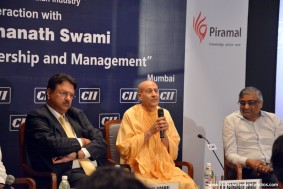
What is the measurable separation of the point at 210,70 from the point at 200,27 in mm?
499

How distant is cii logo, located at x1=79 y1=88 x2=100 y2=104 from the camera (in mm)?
4867

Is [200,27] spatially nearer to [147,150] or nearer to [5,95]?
[147,150]

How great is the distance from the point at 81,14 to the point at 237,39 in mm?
1905

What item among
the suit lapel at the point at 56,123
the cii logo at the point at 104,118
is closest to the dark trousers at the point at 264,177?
the cii logo at the point at 104,118

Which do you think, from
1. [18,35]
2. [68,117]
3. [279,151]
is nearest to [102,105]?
[68,117]

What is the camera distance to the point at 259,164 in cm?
459

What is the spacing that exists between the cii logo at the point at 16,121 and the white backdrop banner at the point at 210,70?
6.01 ft

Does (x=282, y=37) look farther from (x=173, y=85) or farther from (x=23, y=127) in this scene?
(x=23, y=127)

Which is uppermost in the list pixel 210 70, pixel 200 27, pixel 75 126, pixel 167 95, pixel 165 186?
pixel 200 27

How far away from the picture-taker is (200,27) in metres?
5.48

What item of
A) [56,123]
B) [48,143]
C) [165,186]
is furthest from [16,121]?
[165,186]

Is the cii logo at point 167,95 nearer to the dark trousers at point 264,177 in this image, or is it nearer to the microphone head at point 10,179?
the dark trousers at point 264,177

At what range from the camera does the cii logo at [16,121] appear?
4.52m

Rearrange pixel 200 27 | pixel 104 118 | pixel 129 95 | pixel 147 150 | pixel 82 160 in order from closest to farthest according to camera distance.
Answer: pixel 82 160 < pixel 147 150 < pixel 104 118 < pixel 129 95 < pixel 200 27
